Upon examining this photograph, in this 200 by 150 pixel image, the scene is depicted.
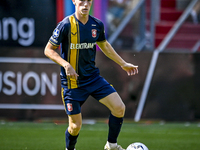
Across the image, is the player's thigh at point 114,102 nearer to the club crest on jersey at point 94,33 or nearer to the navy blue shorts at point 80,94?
the navy blue shorts at point 80,94

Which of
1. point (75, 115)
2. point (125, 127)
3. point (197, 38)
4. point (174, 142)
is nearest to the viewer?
point (75, 115)

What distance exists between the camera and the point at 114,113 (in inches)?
183

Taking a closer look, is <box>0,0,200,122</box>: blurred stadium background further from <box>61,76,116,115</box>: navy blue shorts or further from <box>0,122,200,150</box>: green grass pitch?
<box>61,76,116,115</box>: navy blue shorts

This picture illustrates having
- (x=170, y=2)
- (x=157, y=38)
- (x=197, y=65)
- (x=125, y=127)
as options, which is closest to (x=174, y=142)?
(x=125, y=127)

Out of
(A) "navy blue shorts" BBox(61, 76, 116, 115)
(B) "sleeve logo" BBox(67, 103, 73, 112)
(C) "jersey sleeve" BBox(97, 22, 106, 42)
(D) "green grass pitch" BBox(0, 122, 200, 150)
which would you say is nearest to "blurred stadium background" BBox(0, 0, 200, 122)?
(D) "green grass pitch" BBox(0, 122, 200, 150)

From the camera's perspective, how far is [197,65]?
778cm

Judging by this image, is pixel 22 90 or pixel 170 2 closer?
pixel 22 90

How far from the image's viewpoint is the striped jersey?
437 cm

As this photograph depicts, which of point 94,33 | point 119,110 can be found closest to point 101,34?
point 94,33

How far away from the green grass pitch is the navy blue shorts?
3.44ft

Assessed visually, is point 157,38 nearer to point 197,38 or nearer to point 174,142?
point 197,38

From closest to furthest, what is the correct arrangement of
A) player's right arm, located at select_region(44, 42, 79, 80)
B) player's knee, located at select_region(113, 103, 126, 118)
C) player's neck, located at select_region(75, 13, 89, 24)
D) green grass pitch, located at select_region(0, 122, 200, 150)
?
1. player's right arm, located at select_region(44, 42, 79, 80)
2. player's neck, located at select_region(75, 13, 89, 24)
3. player's knee, located at select_region(113, 103, 126, 118)
4. green grass pitch, located at select_region(0, 122, 200, 150)

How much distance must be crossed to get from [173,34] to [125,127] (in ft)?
8.39

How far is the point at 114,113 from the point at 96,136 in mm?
1818
